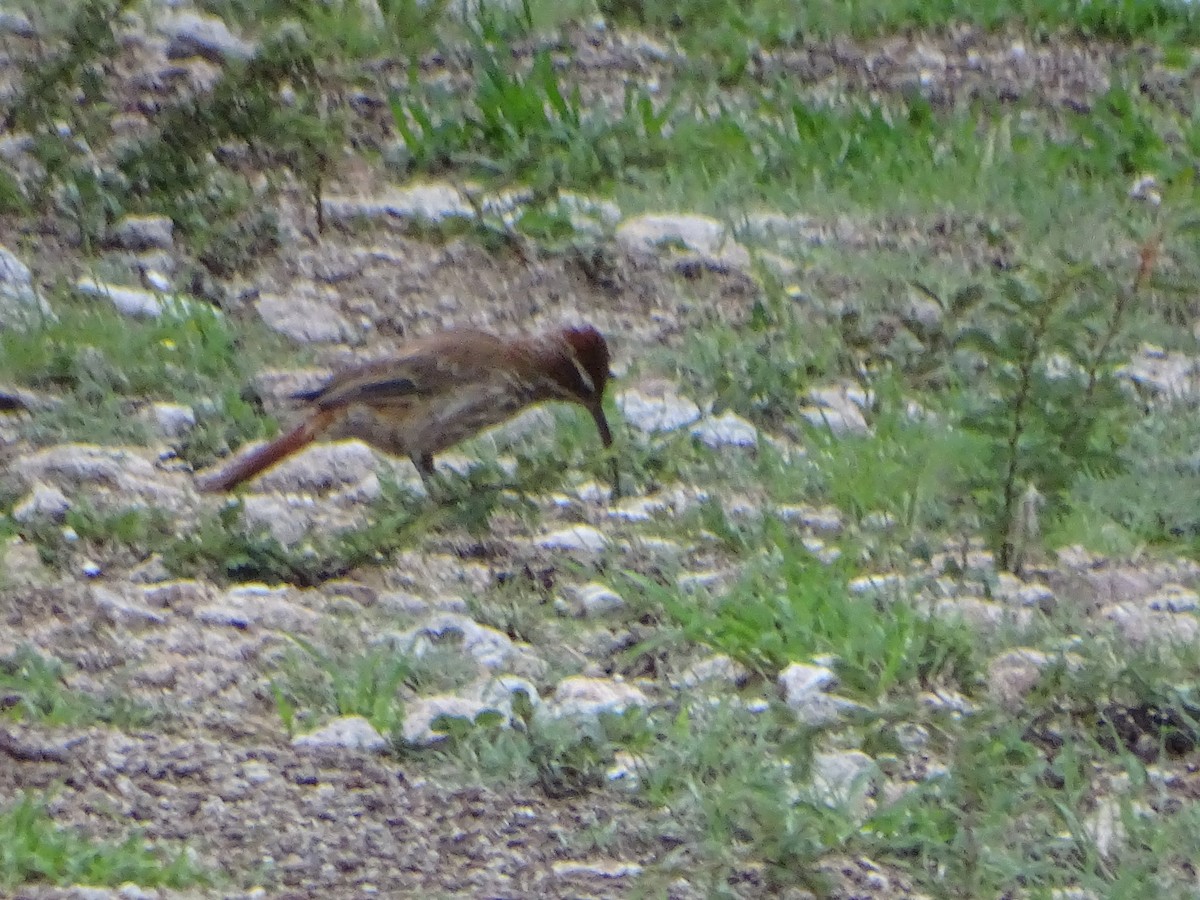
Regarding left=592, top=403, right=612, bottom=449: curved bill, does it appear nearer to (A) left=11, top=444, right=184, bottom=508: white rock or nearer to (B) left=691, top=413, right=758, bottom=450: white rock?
(B) left=691, top=413, right=758, bottom=450: white rock

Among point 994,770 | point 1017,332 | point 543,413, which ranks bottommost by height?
point 543,413

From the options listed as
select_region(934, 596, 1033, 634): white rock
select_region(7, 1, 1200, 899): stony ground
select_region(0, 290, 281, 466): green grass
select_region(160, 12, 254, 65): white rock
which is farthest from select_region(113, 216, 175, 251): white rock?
select_region(934, 596, 1033, 634): white rock

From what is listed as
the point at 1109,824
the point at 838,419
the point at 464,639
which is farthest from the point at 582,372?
the point at 1109,824

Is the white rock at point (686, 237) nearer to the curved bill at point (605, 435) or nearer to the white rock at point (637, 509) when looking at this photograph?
the curved bill at point (605, 435)

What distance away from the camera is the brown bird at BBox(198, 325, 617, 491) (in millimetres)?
6301

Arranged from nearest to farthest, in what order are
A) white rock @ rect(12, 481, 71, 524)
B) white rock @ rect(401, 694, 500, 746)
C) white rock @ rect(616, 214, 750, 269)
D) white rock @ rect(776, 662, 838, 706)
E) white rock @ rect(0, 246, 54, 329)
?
white rock @ rect(401, 694, 500, 746)
white rock @ rect(776, 662, 838, 706)
white rock @ rect(12, 481, 71, 524)
white rock @ rect(0, 246, 54, 329)
white rock @ rect(616, 214, 750, 269)

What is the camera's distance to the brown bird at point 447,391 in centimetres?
630

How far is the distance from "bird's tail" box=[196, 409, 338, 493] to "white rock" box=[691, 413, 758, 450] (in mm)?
1055

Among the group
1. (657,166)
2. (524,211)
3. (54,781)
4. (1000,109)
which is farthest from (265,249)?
(54,781)

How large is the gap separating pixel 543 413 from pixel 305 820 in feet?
9.88

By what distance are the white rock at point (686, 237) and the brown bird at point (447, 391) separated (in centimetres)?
122

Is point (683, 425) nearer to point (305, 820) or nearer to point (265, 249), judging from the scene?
point (265, 249)

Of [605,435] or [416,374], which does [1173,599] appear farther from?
[416,374]

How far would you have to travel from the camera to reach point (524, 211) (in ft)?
26.0
